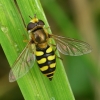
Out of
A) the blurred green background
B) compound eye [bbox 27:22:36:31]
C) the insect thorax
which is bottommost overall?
the blurred green background

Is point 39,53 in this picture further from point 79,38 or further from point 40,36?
point 79,38

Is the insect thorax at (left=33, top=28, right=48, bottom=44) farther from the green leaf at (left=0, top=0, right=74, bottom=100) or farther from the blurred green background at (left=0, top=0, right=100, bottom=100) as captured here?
the blurred green background at (left=0, top=0, right=100, bottom=100)

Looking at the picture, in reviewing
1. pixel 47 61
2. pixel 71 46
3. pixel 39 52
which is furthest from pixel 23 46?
pixel 71 46

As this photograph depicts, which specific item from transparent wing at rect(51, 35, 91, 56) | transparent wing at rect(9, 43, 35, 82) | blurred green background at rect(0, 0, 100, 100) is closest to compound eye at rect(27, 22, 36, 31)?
transparent wing at rect(9, 43, 35, 82)

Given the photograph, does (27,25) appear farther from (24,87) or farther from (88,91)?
(88,91)

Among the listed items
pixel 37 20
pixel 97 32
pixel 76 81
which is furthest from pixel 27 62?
pixel 97 32

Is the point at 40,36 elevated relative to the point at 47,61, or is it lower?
elevated

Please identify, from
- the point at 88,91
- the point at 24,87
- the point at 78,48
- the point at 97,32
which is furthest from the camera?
the point at 97,32
